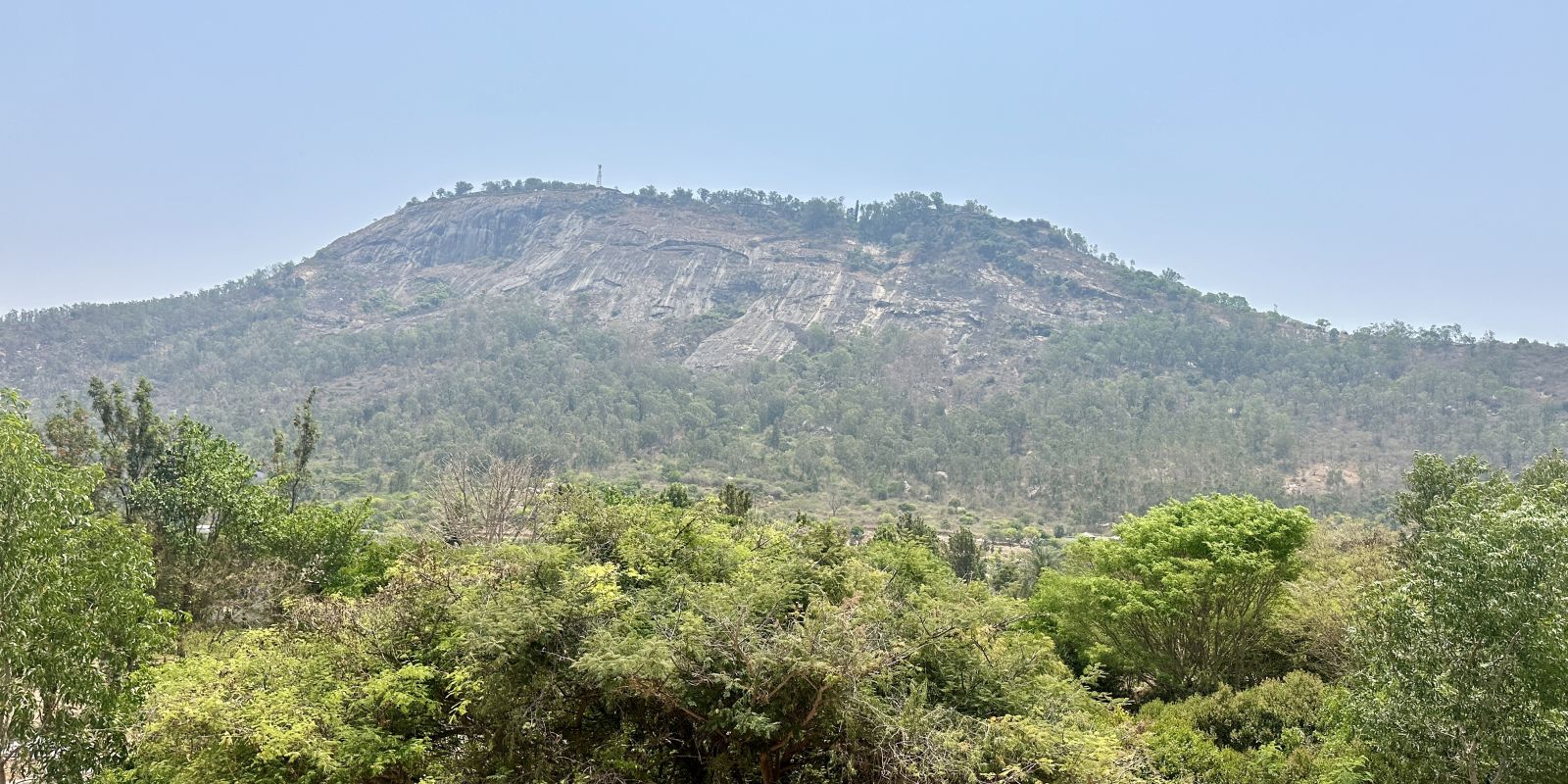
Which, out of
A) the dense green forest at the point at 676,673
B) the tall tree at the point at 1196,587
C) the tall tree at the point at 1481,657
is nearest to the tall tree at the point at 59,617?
the dense green forest at the point at 676,673

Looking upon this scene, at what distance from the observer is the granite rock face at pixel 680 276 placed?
509ft

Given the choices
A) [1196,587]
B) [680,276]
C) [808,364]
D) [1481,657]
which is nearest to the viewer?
[1481,657]

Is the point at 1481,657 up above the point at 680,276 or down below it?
below

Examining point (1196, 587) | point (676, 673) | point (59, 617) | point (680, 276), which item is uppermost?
point (680, 276)

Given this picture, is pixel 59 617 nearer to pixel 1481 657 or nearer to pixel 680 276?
pixel 1481 657

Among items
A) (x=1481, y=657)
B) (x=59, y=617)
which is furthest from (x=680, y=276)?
(x=1481, y=657)

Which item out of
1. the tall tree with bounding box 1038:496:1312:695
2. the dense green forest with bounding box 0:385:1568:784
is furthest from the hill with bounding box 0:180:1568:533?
the dense green forest with bounding box 0:385:1568:784

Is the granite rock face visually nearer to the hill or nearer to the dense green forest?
the hill

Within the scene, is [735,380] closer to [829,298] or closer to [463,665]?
[829,298]

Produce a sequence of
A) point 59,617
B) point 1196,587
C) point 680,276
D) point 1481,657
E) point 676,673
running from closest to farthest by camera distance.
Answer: point 676,673 → point 1481,657 → point 59,617 → point 1196,587 → point 680,276

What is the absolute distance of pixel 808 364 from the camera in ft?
447

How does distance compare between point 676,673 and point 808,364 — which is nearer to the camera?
point 676,673

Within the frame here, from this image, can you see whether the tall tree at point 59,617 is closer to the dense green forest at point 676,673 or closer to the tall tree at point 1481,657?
the dense green forest at point 676,673

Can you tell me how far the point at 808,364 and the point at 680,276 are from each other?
44915 millimetres
